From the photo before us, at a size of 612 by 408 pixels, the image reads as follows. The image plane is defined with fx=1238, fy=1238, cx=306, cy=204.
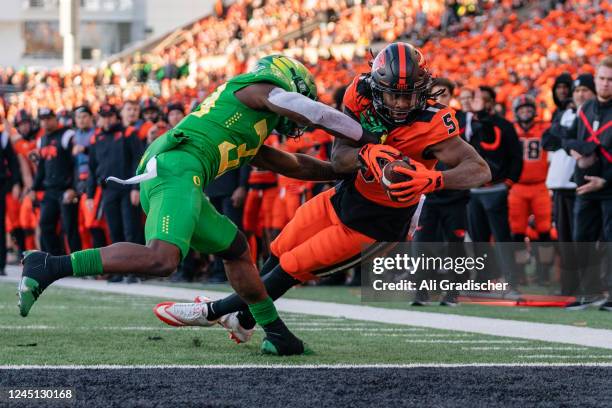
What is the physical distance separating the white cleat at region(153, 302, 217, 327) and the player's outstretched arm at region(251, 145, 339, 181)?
741mm

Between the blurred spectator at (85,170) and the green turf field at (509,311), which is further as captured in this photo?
the blurred spectator at (85,170)

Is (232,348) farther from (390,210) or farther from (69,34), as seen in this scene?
(69,34)

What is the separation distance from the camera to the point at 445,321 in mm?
7430

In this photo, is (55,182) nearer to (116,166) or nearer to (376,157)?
(116,166)

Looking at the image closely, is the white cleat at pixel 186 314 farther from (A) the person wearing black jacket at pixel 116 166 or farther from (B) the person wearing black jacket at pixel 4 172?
(B) the person wearing black jacket at pixel 4 172

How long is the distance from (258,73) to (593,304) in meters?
4.13

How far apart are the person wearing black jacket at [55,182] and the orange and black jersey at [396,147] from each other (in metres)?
7.08

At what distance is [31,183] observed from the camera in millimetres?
12703

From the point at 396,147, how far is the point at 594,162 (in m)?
3.03

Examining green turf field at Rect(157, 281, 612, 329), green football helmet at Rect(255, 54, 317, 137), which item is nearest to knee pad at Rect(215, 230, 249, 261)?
green football helmet at Rect(255, 54, 317, 137)

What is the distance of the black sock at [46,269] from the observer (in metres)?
4.87

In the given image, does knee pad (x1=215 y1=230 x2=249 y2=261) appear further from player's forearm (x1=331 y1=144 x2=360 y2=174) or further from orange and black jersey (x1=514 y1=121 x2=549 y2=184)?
orange and black jersey (x1=514 y1=121 x2=549 y2=184)

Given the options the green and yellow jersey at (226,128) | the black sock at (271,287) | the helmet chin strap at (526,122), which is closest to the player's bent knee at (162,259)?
the green and yellow jersey at (226,128)

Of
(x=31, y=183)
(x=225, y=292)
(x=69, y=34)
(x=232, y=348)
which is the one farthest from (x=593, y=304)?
(x=69, y=34)
